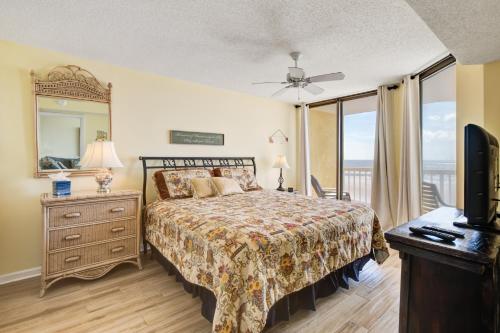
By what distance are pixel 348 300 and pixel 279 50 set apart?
2529 millimetres

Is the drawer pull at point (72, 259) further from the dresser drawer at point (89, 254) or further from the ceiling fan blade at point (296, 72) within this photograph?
the ceiling fan blade at point (296, 72)

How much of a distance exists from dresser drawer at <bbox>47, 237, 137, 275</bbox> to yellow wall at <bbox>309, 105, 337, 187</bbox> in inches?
152

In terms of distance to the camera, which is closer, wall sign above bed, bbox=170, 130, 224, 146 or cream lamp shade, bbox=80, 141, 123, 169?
cream lamp shade, bbox=80, 141, 123, 169

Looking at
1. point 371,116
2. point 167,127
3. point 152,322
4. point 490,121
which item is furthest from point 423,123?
point 152,322

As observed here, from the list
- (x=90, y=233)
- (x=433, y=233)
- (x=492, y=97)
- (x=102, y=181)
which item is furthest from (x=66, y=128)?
(x=492, y=97)

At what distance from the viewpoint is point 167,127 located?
3.55 metres

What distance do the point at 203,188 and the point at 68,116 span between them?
1.73m

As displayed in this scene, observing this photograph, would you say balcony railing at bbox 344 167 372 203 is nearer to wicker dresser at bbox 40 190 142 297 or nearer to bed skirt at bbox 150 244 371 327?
bed skirt at bbox 150 244 371 327

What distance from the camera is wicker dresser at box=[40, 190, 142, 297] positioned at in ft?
7.29

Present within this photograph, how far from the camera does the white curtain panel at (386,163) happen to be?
152 inches

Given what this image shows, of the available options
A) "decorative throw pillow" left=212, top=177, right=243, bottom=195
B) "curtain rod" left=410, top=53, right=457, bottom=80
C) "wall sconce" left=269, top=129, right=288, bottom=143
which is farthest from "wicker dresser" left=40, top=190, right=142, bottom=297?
"curtain rod" left=410, top=53, right=457, bottom=80

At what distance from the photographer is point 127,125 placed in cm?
319

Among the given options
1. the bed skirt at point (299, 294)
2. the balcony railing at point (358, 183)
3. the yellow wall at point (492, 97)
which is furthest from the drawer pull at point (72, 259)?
the balcony railing at point (358, 183)

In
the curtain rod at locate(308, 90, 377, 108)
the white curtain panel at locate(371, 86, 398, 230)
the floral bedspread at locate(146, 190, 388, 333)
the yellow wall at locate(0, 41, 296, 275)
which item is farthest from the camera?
the curtain rod at locate(308, 90, 377, 108)
